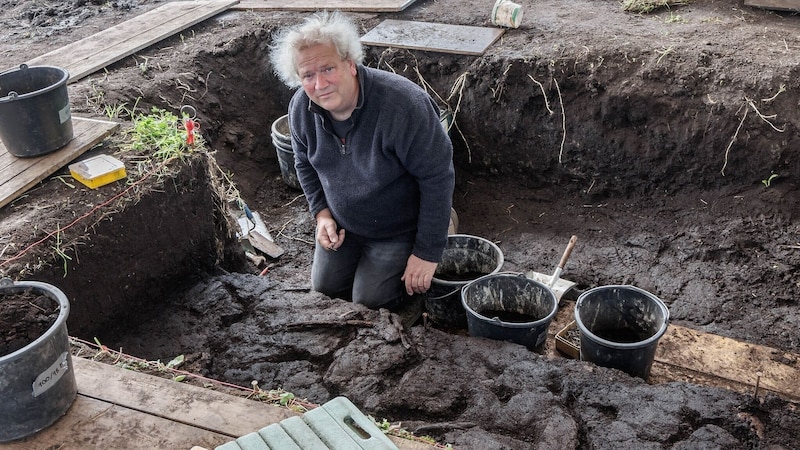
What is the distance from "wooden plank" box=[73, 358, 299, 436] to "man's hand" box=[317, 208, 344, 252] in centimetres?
140

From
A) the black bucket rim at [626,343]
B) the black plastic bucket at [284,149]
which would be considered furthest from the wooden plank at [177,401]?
the black plastic bucket at [284,149]

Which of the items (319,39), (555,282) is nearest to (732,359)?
(555,282)

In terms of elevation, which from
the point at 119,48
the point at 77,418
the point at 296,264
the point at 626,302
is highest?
the point at 119,48

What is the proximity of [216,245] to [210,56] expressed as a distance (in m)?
2.15

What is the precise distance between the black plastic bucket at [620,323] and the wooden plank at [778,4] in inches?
125

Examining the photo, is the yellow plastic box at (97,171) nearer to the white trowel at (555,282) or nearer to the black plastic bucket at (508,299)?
the black plastic bucket at (508,299)

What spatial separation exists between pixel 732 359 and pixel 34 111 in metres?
3.70

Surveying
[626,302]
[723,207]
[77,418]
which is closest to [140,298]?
[77,418]

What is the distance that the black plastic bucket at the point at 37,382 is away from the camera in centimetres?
180

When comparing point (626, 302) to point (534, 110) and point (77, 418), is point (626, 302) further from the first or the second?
point (77, 418)

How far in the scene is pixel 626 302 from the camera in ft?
11.2

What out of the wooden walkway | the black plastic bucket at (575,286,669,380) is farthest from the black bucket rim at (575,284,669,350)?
the wooden walkway

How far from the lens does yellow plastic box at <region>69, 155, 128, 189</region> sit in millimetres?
3035

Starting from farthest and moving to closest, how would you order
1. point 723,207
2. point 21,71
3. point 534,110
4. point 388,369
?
point 534,110 < point 723,207 < point 21,71 < point 388,369
